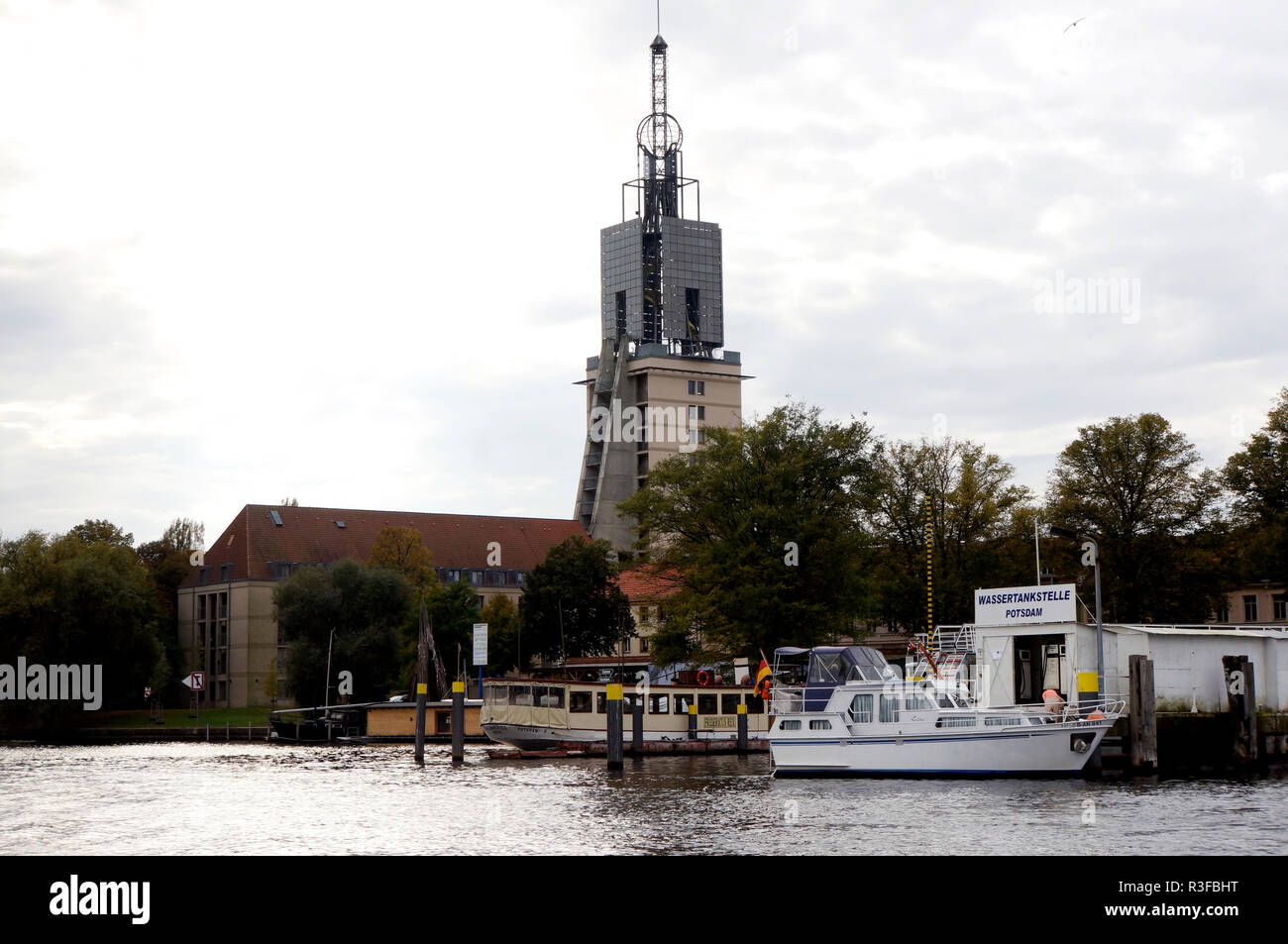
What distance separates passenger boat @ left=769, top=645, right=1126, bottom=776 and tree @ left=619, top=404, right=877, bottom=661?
65.5 feet

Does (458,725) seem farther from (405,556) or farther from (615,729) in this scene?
(405,556)

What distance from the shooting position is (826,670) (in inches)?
1762

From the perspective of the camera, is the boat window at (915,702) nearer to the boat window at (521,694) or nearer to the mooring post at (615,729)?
the mooring post at (615,729)

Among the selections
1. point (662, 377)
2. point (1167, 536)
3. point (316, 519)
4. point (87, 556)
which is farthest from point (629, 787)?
point (662, 377)

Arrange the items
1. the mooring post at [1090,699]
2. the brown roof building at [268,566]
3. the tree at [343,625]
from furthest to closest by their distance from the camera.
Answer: the brown roof building at [268,566] → the tree at [343,625] → the mooring post at [1090,699]

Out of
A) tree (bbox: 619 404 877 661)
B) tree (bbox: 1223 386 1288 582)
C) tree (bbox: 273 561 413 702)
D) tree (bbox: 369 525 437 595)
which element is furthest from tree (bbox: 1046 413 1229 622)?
tree (bbox: 369 525 437 595)

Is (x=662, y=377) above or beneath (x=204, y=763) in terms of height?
above

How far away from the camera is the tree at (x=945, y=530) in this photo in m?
77.7

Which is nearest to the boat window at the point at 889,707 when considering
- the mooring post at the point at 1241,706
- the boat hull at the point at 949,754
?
the boat hull at the point at 949,754

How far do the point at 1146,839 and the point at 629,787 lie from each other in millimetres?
16758

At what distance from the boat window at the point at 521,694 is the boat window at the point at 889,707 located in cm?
2095

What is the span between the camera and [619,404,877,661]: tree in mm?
66688

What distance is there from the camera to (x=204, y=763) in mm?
56625
